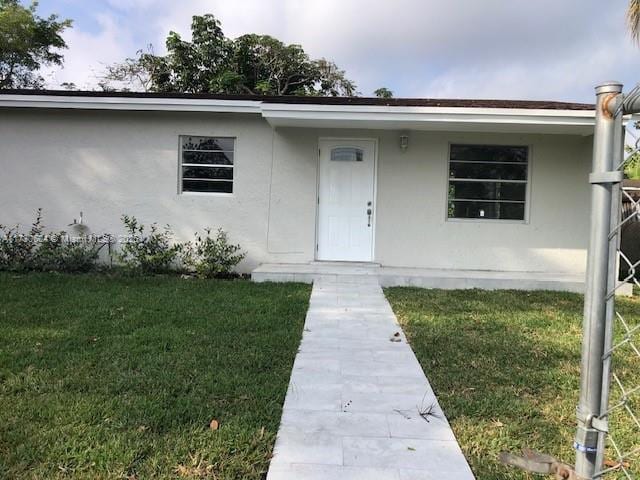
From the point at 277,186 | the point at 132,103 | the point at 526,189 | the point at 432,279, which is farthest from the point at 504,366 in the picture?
the point at 132,103

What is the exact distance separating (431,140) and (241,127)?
3453mm

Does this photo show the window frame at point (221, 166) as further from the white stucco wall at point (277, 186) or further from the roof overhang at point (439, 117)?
the roof overhang at point (439, 117)

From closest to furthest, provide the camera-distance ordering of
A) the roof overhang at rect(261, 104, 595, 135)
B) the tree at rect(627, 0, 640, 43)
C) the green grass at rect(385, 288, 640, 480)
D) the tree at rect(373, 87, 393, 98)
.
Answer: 1. the green grass at rect(385, 288, 640, 480)
2. the roof overhang at rect(261, 104, 595, 135)
3. the tree at rect(627, 0, 640, 43)
4. the tree at rect(373, 87, 393, 98)

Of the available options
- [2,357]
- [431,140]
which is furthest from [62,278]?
[431,140]

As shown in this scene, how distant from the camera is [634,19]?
28.1ft

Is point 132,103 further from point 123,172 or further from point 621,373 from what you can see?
point 621,373

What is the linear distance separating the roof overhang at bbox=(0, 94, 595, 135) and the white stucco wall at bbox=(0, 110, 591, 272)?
38 cm

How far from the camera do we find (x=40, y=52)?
24.8 meters

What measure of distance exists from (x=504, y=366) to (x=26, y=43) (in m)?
27.2

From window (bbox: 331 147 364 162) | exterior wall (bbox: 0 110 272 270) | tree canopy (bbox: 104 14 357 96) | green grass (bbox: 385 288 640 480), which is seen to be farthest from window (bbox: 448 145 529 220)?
tree canopy (bbox: 104 14 357 96)

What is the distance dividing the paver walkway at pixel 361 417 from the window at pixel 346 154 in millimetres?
4298

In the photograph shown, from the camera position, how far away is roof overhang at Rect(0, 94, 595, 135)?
7.60m

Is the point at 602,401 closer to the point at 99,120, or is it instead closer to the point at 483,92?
the point at 99,120

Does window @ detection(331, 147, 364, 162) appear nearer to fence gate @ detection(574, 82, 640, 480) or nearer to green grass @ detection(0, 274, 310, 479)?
green grass @ detection(0, 274, 310, 479)
